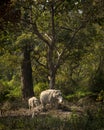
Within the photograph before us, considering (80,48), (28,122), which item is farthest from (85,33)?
(28,122)

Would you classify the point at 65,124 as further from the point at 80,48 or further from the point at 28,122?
the point at 80,48

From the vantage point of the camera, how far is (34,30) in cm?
1777

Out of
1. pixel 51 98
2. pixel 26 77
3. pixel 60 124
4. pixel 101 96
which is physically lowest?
pixel 101 96

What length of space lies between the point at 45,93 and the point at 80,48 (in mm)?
7156

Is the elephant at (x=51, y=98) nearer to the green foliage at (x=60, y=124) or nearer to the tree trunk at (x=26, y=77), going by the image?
the green foliage at (x=60, y=124)

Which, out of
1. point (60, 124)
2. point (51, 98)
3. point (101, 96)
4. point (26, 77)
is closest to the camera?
point (60, 124)

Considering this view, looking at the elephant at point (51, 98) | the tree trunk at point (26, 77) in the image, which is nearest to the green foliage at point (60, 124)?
the elephant at point (51, 98)

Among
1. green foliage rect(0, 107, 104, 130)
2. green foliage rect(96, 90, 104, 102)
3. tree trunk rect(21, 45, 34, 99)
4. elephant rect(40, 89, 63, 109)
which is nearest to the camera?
green foliage rect(0, 107, 104, 130)

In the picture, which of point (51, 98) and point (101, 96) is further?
point (101, 96)

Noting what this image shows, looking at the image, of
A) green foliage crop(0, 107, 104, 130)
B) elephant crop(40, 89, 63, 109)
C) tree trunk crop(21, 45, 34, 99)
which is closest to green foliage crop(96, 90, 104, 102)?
elephant crop(40, 89, 63, 109)

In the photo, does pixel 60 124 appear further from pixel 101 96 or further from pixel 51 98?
pixel 101 96

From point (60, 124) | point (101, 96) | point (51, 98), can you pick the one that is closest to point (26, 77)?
point (101, 96)

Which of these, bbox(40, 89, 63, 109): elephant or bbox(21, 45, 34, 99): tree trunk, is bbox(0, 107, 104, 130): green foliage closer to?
bbox(40, 89, 63, 109): elephant

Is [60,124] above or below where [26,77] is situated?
below
